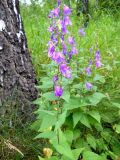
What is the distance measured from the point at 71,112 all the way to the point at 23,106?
39 centimetres

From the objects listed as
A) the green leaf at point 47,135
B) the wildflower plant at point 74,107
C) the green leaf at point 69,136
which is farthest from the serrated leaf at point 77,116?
the green leaf at point 47,135

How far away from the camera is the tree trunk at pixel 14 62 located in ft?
7.78

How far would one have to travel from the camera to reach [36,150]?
7.02 feet

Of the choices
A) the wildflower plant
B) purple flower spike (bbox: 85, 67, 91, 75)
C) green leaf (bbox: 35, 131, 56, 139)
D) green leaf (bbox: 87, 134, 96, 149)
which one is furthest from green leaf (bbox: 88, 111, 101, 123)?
green leaf (bbox: 35, 131, 56, 139)

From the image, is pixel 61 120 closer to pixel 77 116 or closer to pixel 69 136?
pixel 69 136

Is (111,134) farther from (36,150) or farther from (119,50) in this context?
(119,50)

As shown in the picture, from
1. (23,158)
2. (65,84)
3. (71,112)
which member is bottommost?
(23,158)

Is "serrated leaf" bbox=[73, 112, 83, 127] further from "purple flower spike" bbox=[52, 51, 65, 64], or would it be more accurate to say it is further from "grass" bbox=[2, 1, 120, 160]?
"purple flower spike" bbox=[52, 51, 65, 64]

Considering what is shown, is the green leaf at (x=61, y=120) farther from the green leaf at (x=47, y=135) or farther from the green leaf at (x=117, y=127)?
the green leaf at (x=117, y=127)

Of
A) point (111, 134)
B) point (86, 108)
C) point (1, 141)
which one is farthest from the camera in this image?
point (111, 134)

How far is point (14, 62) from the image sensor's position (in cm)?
245

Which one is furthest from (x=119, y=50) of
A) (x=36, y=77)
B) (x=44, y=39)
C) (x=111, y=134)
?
(x=111, y=134)

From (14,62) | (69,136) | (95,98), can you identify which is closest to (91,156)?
(69,136)

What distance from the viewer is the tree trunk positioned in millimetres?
2371
